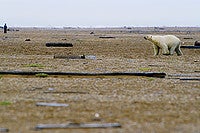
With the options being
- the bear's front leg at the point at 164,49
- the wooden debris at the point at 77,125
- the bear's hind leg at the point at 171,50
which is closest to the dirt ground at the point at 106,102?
the wooden debris at the point at 77,125

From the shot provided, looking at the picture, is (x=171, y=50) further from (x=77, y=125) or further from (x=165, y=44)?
(x=77, y=125)

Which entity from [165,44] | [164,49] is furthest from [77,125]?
[165,44]

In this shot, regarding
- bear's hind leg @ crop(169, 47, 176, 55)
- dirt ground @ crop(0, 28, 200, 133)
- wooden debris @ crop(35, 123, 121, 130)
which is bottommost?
bear's hind leg @ crop(169, 47, 176, 55)

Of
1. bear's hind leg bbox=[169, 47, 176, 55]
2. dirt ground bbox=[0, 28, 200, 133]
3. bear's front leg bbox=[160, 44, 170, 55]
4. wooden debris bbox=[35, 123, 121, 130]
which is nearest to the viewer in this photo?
wooden debris bbox=[35, 123, 121, 130]

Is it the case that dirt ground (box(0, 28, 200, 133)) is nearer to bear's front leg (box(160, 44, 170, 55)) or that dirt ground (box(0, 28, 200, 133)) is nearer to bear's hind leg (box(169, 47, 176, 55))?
bear's front leg (box(160, 44, 170, 55))

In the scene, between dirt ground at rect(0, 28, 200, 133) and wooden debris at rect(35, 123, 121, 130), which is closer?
wooden debris at rect(35, 123, 121, 130)

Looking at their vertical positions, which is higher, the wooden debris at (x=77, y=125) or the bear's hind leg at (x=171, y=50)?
the wooden debris at (x=77, y=125)

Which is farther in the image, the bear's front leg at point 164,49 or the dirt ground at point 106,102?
the bear's front leg at point 164,49

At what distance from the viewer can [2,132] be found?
9.70 metres

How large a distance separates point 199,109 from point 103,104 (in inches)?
98.4

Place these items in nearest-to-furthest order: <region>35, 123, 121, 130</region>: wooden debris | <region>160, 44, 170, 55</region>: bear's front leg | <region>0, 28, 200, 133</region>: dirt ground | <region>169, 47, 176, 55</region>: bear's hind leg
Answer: <region>35, 123, 121, 130</region>: wooden debris, <region>0, 28, 200, 133</region>: dirt ground, <region>160, 44, 170, 55</region>: bear's front leg, <region>169, 47, 176, 55</region>: bear's hind leg

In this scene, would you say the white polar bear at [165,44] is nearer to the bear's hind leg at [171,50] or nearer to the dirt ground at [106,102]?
the bear's hind leg at [171,50]

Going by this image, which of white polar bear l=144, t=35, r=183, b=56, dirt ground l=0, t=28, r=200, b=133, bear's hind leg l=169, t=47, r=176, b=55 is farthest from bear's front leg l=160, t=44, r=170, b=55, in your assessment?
dirt ground l=0, t=28, r=200, b=133

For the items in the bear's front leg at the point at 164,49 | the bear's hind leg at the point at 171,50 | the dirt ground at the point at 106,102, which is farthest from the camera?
the bear's hind leg at the point at 171,50
